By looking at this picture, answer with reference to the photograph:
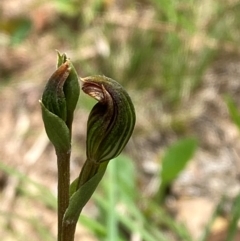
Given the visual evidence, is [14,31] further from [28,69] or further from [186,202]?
[186,202]

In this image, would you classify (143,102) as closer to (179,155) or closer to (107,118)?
(179,155)

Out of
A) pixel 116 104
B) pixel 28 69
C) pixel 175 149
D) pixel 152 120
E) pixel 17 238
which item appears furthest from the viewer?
pixel 28 69

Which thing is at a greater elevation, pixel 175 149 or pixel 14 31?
pixel 14 31

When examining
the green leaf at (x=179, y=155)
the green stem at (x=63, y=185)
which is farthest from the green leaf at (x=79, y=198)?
the green leaf at (x=179, y=155)

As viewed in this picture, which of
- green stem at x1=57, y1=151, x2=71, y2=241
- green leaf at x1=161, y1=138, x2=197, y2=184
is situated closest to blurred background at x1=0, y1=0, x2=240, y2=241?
green leaf at x1=161, y1=138, x2=197, y2=184

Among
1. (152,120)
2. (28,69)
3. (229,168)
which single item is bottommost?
(229,168)

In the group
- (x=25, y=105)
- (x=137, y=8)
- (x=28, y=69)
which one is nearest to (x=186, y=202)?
(x=25, y=105)

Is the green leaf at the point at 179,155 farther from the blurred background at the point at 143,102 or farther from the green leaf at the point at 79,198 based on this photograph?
the green leaf at the point at 79,198
